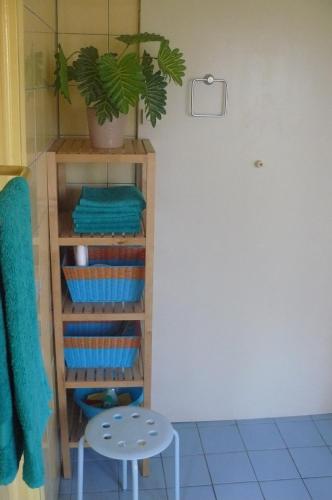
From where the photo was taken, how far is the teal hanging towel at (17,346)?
2.72ft

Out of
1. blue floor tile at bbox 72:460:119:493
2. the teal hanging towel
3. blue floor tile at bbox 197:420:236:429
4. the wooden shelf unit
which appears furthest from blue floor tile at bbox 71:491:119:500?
the teal hanging towel

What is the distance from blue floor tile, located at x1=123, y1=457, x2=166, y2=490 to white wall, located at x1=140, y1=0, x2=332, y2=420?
0.30 m

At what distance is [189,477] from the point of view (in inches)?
84.8

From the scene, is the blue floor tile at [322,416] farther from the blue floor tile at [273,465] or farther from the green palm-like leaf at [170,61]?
the green palm-like leaf at [170,61]

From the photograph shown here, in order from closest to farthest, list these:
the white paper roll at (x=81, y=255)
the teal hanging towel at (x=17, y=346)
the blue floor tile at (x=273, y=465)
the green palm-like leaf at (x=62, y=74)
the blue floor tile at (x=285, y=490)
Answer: the teal hanging towel at (x=17, y=346), the green palm-like leaf at (x=62, y=74), the white paper roll at (x=81, y=255), the blue floor tile at (x=285, y=490), the blue floor tile at (x=273, y=465)

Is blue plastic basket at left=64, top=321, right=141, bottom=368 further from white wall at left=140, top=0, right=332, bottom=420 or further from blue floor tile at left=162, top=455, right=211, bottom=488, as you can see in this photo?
blue floor tile at left=162, top=455, right=211, bottom=488

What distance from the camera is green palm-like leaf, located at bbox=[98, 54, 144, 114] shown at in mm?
1640

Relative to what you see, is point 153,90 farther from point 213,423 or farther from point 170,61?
point 213,423

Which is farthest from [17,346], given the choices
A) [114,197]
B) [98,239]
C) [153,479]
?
[153,479]

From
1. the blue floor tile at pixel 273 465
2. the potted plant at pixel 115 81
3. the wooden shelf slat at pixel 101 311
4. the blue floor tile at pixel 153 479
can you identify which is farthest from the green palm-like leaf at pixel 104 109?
the blue floor tile at pixel 273 465

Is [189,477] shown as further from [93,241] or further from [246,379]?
[93,241]

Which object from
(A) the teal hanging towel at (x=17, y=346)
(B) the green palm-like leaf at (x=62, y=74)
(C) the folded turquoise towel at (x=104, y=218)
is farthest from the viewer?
(C) the folded turquoise towel at (x=104, y=218)

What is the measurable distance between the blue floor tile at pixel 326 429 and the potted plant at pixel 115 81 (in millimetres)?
1599

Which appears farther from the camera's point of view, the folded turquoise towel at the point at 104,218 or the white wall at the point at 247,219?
the white wall at the point at 247,219
